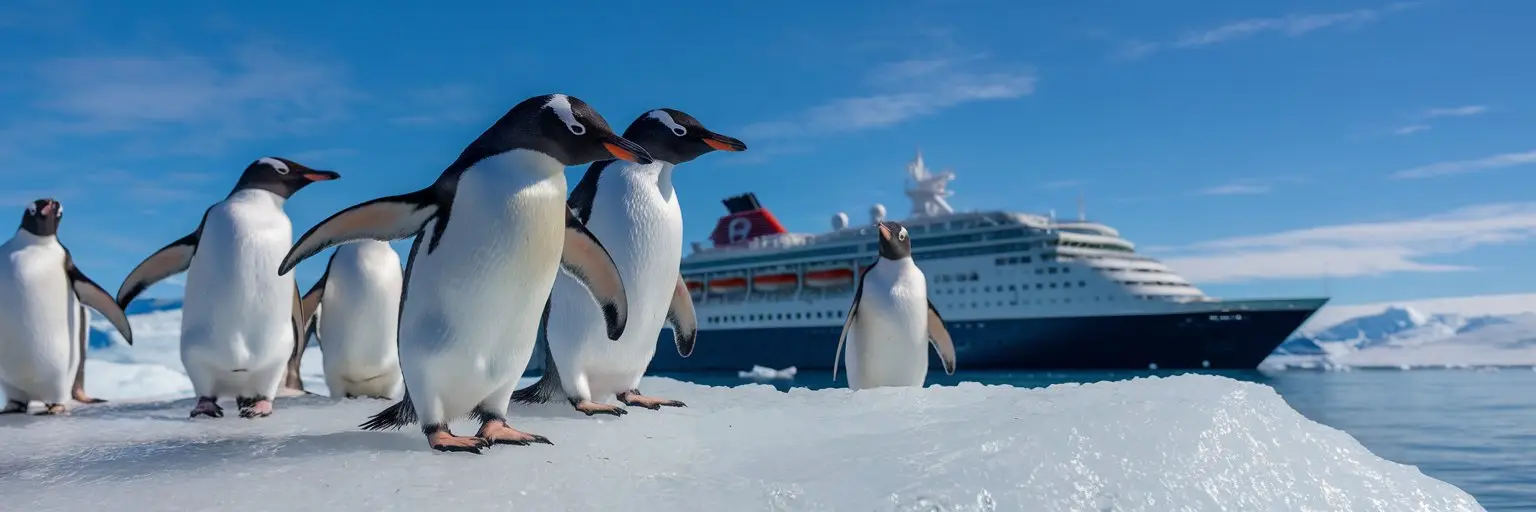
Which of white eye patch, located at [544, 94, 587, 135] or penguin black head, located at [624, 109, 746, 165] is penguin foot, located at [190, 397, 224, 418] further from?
white eye patch, located at [544, 94, 587, 135]

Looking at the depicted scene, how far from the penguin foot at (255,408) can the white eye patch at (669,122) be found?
1.72 meters

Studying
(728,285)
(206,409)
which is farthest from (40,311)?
(728,285)

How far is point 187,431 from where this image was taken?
3217mm

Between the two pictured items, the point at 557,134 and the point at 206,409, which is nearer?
the point at 557,134

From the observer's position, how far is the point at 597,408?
10.4 ft

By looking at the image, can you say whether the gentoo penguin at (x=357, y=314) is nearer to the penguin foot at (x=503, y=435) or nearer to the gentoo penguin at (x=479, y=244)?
the gentoo penguin at (x=479, y=244)

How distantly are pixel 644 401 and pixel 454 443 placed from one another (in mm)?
996

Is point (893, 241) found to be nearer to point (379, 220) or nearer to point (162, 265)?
point (379, 220)

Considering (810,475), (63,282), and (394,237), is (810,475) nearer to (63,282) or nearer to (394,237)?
(394,237)

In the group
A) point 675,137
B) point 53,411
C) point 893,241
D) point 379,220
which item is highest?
point 675,137

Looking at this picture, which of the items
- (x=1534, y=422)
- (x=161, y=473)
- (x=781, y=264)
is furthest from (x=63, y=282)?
(x=781, y=264)

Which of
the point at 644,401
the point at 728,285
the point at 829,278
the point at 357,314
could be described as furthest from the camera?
the point at 728,285

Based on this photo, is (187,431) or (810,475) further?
(187,431)

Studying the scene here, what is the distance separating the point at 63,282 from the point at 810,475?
151 inches
